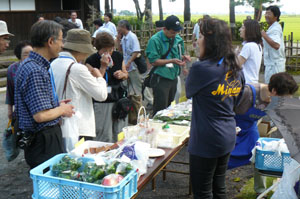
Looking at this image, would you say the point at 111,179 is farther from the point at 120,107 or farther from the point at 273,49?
the point at 273,49

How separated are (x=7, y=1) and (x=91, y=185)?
12952 mm

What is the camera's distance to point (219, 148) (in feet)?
7.86

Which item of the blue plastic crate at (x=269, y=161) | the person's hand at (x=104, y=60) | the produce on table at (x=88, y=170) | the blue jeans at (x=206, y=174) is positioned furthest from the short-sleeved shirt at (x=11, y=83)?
the blue plastic crate at (x=269, y=161)

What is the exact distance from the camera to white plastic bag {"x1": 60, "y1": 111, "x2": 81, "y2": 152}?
Result: 2761mm

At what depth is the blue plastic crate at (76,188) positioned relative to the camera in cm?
203

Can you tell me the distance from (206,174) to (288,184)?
0.85 metres

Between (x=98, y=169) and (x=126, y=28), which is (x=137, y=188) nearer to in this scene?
(x=98, y=169)

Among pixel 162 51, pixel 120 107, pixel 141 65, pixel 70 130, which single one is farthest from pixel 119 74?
pixel 141 65

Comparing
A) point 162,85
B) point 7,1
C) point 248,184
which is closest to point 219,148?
point 248,184

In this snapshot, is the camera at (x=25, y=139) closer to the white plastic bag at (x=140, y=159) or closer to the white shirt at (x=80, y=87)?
the white shirt at (x=80, y=87)

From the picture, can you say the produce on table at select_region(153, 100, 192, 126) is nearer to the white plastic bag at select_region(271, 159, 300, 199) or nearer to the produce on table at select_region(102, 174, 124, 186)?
the white plastic bag at select_region(271, 159, 300, 199)

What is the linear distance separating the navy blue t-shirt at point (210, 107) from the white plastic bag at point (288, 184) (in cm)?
80

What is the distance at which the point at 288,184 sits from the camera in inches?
112

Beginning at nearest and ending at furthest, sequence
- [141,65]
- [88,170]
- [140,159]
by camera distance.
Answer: [88,170] < [140,159] < [141,65]
